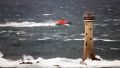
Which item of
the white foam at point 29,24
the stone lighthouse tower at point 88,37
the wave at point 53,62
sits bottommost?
the wave at point 53,62

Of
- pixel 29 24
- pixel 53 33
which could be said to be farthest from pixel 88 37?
pixel 29 24

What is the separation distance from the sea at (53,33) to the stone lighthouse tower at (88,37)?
0.29m

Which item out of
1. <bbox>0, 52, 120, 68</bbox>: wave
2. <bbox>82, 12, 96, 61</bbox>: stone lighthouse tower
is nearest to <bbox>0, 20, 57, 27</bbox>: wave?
<bbox>0, 52, 120, 68</bbox>: wave

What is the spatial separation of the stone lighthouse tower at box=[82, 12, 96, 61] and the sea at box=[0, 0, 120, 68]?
29 centimetres

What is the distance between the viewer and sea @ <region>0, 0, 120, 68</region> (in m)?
16.9

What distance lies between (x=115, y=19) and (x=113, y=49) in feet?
5.30

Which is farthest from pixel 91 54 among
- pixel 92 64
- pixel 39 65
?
pixel 39 65

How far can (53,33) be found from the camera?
17922mm

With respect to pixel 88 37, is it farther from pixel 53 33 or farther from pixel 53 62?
pixel 53 33

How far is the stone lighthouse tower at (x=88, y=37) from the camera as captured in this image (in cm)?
1644

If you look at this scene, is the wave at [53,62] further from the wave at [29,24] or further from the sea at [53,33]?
the wave at [29,24]

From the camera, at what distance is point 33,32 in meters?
18.1

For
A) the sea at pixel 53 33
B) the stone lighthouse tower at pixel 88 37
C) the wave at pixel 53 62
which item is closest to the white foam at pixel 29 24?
the sea at pixel 53 33

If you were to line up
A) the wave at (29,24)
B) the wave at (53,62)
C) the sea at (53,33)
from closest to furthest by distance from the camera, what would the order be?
the wave at (53,62)
the sea at (53,33)
the wave at (29,24)
